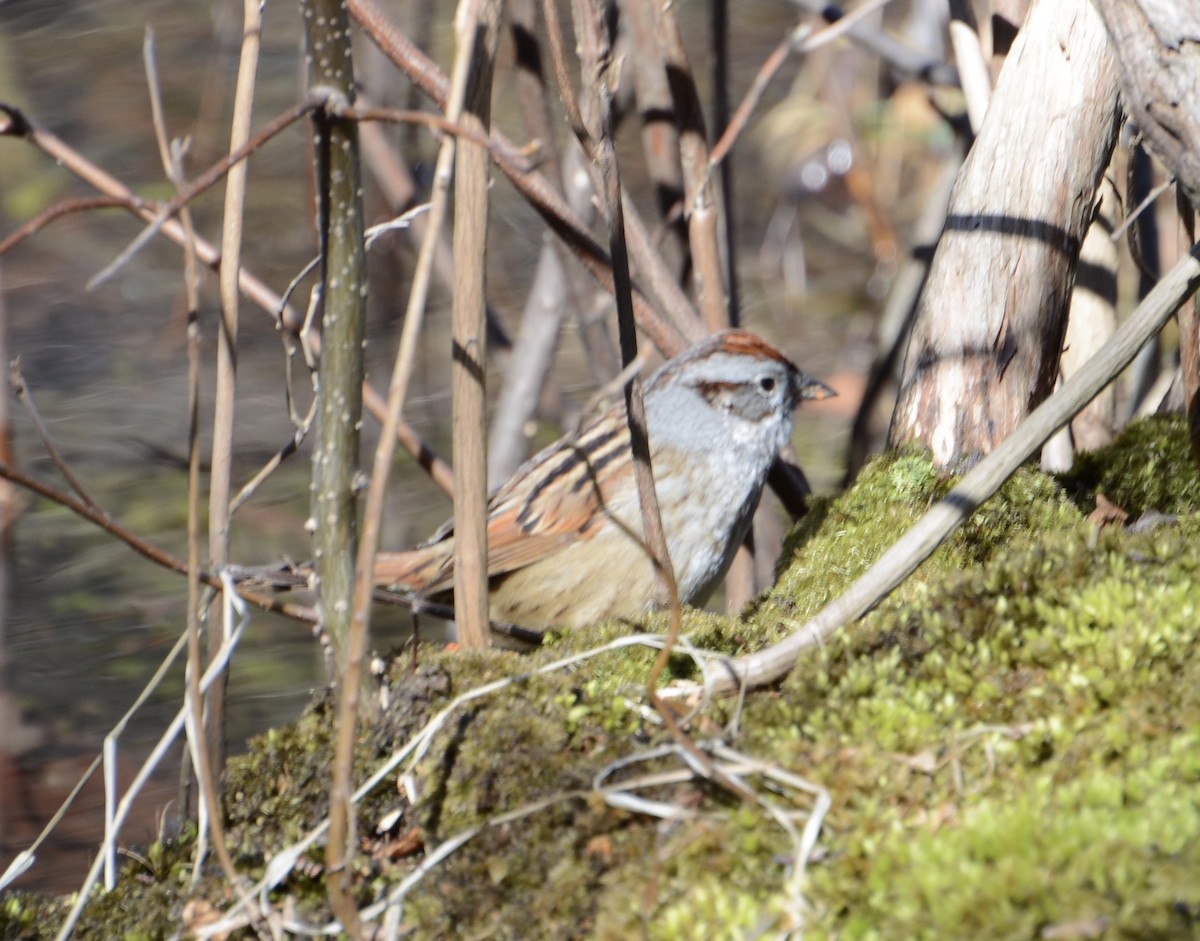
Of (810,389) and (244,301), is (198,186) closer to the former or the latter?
(810,389)

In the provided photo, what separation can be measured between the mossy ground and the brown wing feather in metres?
1.44

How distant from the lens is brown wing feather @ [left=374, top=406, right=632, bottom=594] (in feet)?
11.5

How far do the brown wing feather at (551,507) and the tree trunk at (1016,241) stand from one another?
3.29 ft

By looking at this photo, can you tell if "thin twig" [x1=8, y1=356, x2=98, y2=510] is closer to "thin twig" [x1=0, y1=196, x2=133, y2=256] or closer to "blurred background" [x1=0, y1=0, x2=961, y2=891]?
"thin twig" [x1=0, y1=196, x2=133, y2=256]

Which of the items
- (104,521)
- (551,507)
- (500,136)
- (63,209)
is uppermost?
(500,136)

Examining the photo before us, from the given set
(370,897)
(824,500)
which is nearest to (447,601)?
(824,500)

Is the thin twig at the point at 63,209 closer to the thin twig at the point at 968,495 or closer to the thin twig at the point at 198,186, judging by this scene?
the thin twig at the point at 198,186

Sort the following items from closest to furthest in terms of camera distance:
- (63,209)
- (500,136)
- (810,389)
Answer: (63,209), (500,136), (810,389)

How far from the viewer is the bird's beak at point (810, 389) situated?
145 inches

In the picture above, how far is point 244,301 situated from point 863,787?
20.3ft

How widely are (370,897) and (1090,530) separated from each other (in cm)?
113

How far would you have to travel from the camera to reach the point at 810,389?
146 inches

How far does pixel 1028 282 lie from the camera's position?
2.66 meters

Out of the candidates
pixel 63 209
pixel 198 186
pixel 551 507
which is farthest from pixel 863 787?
pixel 551 507
